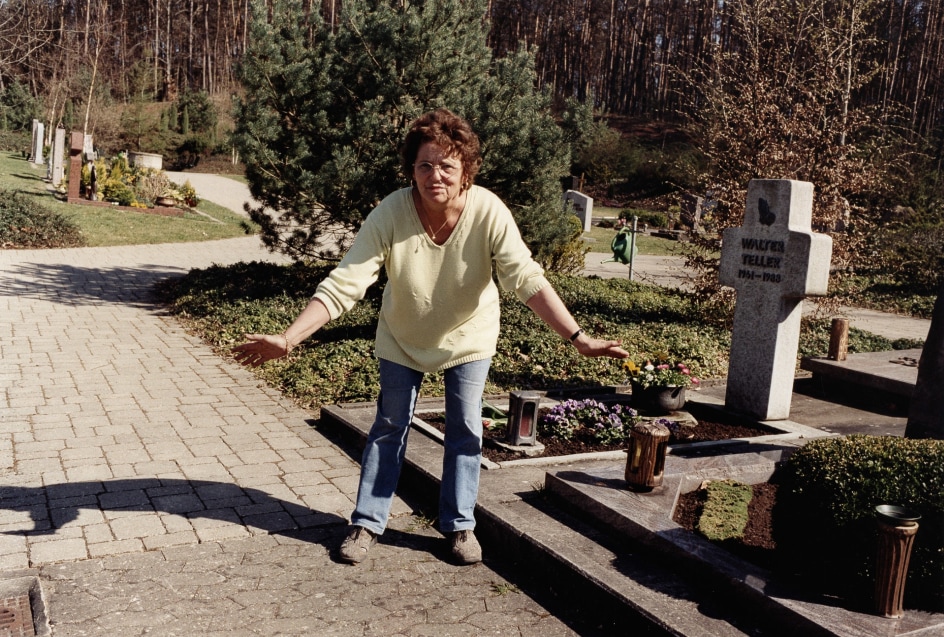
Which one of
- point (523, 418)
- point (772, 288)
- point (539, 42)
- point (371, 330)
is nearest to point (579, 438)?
point (523, 418)

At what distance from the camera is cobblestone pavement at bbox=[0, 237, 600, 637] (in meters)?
3.35

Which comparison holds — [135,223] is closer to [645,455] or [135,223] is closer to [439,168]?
[439,168]

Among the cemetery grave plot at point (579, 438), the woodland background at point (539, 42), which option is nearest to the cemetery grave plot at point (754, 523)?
the cemetery grave plot at point (579, 438)

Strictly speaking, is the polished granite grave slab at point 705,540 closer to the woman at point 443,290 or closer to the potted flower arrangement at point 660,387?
the woman at point 443,290

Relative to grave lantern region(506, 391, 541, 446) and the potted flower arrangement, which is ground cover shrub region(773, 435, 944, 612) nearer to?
grave lantern region(506, 391, 541, 446)

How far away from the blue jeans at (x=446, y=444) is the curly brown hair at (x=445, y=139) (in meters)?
0.89

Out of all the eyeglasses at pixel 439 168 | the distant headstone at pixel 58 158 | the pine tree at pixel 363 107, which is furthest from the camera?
the distant headstone at pixel 58 158

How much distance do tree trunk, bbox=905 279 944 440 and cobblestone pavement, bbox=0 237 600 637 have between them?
89.9 inches

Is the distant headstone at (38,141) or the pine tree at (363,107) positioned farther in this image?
the distant headstone at (38,141)

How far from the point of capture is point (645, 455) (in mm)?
4039

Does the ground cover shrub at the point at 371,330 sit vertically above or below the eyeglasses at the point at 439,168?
below

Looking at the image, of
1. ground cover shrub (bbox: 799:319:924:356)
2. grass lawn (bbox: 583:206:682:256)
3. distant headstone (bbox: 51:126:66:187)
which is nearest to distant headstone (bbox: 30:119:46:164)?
distant headstone (bbox: 51:126:66:187)

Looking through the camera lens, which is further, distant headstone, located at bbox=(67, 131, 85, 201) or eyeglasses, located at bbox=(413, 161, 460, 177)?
distant headstone, located at bbox=(67, 131, 85, 201)

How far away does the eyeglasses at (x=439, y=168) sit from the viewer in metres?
3.58
